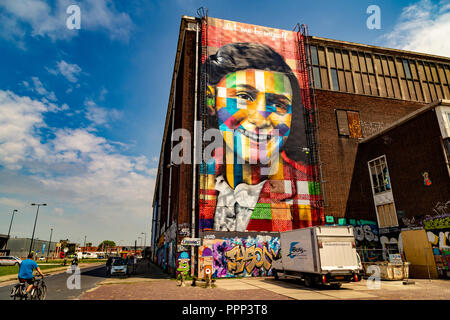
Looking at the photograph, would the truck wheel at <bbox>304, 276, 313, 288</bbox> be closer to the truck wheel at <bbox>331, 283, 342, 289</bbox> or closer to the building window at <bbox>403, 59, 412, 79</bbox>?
the truck wheel at <bbox>331, 283, 342, 289</bbox>

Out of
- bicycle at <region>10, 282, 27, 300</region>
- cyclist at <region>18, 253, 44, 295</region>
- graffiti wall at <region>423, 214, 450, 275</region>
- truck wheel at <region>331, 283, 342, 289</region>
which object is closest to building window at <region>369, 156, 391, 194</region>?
graffiti wall at <region>423, 214, 450, 275</region>

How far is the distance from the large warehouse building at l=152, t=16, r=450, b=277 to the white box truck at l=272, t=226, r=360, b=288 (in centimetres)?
861

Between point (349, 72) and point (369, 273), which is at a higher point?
point (349, 72)

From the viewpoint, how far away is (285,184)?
26.1 metres

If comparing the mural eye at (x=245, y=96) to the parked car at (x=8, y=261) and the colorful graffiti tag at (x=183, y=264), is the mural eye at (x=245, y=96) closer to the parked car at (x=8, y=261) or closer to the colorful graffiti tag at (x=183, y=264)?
the colorful graffiti tag at (x=183, y=264)

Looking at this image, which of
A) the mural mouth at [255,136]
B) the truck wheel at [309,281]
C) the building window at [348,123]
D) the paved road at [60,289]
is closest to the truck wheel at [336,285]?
the truck wheel at [309,281]

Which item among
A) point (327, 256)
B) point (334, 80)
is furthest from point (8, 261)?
point (334, 80)

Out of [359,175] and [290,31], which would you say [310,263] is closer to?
[359,175]

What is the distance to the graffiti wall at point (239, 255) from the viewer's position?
73.2 feet

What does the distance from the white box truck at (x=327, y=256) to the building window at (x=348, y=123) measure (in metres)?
18.0
